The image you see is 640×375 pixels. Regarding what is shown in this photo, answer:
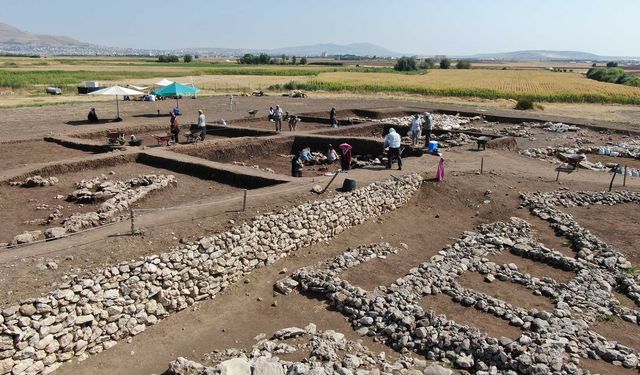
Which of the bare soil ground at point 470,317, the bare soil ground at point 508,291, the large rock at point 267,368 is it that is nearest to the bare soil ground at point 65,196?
the bare soil ground at point 470,317

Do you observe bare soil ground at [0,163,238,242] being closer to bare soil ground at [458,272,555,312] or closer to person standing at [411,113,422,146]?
bare soil ground at [458,272,555,312]

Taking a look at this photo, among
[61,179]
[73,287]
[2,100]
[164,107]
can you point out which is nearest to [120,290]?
[73,287]

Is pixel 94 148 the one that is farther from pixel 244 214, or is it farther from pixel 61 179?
pixel 244 214

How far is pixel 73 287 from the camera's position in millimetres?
8539

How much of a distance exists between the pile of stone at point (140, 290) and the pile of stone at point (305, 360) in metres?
1.60

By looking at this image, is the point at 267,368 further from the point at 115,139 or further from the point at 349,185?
the point at 115,139

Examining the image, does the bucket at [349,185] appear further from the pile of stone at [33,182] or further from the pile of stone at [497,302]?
the pile of stone at [33,182]

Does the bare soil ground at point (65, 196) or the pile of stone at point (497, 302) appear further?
the bare soil ground at point (65, 196)

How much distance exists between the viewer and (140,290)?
944 cm

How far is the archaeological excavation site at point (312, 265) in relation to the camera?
8.44 metres

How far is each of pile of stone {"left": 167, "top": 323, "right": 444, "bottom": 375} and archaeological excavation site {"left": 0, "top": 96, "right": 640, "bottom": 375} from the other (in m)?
0.03

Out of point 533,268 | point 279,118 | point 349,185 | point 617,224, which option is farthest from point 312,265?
point 279,118

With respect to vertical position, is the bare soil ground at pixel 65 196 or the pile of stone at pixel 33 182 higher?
the pile of stone at pixel 33 182

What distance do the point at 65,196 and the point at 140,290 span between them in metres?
7.71
